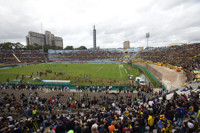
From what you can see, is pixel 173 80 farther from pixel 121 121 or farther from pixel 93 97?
pixel 121 121

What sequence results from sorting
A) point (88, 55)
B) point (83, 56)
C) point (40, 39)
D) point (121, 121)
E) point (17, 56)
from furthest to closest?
point (40, 39) → point (88, 55) → point (83, 56) → point (17, 56) → point (121, 121)

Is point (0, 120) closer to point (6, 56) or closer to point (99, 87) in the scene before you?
point (99, 87)

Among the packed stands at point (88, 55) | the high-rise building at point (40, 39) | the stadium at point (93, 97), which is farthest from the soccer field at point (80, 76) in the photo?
the high-rise building at point (40, 39)

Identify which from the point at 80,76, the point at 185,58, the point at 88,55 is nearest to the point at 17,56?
the point at 88,55

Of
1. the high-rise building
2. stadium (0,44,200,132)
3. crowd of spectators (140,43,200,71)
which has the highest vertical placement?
the high-rise building

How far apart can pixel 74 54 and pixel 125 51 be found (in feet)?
144

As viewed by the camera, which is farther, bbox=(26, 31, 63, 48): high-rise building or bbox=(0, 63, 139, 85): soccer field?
bbox=(26, 31, 63, 48): high-rise building

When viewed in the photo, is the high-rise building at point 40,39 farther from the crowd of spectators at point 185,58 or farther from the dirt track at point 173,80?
the dirt track at point 173,80

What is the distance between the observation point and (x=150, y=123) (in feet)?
19.9

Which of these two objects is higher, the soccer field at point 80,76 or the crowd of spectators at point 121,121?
the crowd of spectators at point 121,121

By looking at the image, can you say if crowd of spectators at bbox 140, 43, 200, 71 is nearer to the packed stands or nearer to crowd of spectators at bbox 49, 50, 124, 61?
the packed stands

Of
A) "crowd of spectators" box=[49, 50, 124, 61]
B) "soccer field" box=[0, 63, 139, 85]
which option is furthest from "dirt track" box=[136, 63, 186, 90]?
"crowd of spectators" box=[49, 50, 124, 61]

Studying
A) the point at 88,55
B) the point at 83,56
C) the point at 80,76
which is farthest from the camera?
the point at 88,55

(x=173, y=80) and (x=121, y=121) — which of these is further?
(x=173, y=80)
